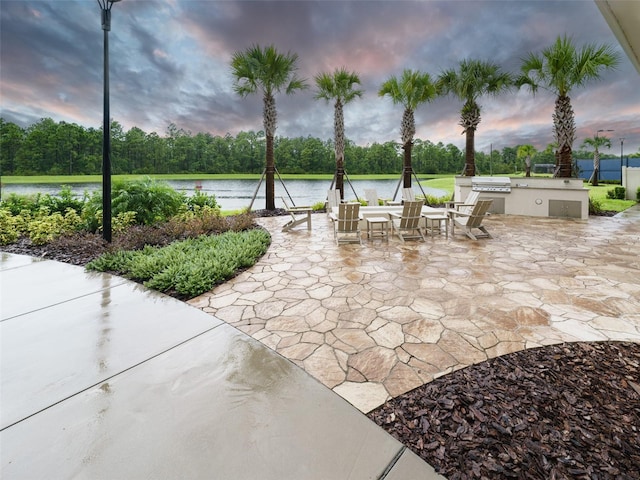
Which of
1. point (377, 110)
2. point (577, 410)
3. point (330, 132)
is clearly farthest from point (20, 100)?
point (377, 110)

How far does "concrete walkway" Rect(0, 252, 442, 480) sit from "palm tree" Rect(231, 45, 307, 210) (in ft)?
33.1

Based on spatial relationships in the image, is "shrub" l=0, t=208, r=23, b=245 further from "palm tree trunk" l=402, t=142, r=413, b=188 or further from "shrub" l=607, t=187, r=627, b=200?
"shrub" l=607, t=187, r=627, b=200

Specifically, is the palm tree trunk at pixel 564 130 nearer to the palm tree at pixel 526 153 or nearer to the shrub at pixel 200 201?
the shrub at pixel 200 201

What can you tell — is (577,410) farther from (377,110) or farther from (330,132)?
(377,110)

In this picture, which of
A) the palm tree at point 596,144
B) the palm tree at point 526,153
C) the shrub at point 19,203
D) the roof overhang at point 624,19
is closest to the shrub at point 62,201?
the shrub at point 19,203

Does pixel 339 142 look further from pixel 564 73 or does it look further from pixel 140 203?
pixel 140 203

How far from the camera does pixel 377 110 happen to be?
96.0ft

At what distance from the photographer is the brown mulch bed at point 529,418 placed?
4.95ft

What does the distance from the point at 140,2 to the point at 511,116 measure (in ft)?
79.3

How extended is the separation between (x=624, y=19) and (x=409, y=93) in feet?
41.2

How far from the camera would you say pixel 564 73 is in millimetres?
10922

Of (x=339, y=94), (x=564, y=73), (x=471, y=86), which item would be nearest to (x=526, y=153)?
Result: (x=471, y=86)

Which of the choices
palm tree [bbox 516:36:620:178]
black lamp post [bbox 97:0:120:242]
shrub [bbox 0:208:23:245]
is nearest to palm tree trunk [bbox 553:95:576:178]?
palm tree [bbox 516:36:620:178]

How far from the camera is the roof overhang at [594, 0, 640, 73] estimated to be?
1.64 metres
